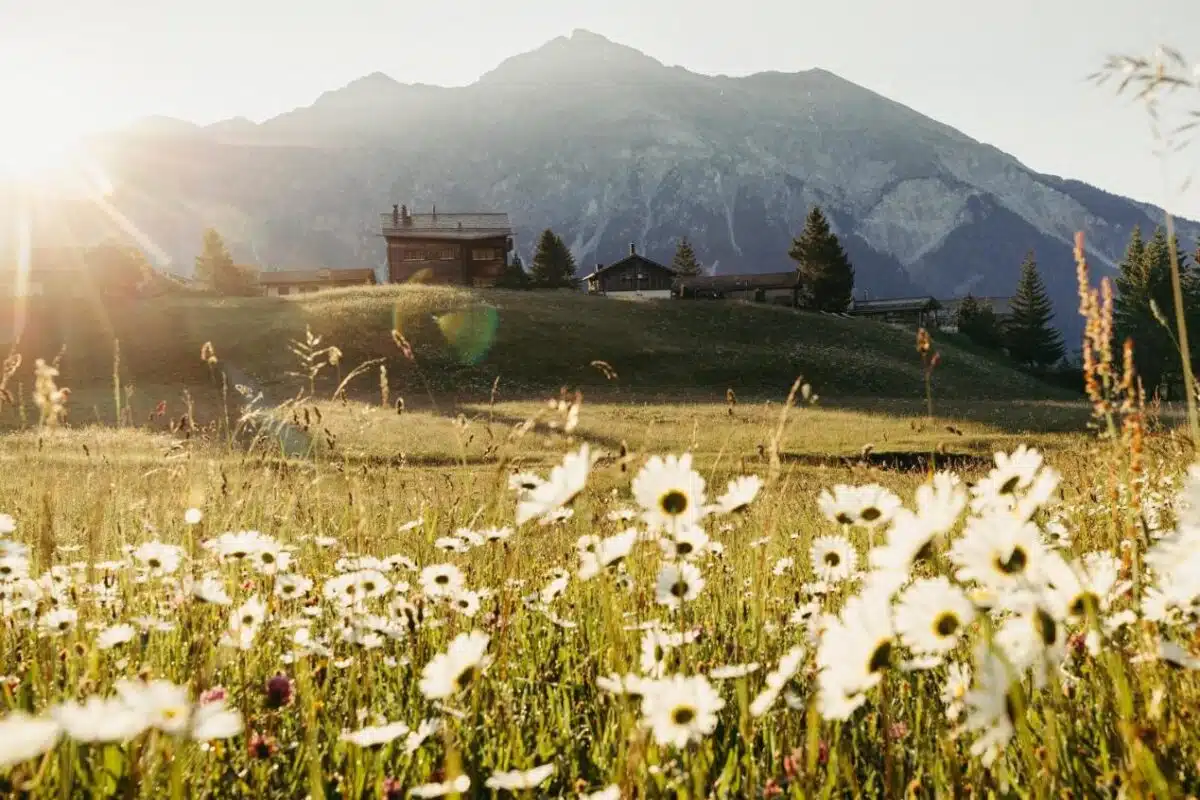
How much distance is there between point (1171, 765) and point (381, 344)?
4466cm

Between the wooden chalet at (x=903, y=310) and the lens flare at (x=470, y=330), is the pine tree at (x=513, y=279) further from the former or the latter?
the wooden chalet at (x=903, y=310)

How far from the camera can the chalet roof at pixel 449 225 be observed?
77.8 metres

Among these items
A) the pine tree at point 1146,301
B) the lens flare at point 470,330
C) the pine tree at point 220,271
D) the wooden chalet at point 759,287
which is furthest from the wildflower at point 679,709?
the wooden chalet at point 759,287

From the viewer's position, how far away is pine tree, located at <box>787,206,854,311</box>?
7288 centimetres

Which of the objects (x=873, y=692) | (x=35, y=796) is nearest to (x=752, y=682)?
(x=873, y=692)

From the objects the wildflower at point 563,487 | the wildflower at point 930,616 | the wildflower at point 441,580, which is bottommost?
the wildflower at point 441,580

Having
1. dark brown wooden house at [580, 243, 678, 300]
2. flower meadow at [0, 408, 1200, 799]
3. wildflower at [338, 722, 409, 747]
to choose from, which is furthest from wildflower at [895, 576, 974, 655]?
dark brown wooden house at [580, 243, 678, 300]

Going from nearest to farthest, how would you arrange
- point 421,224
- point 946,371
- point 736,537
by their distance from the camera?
point 736,537
point 946,371
point 421,224

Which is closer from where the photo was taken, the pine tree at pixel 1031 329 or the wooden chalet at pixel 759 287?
the pine tree at pixel 1031 329

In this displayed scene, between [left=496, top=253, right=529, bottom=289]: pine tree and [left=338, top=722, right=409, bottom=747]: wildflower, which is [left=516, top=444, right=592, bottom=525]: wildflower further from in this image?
[left=496, top=253, right=529, bottom=289]: pine tree

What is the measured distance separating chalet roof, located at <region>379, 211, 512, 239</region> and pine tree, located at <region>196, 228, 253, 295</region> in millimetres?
13056

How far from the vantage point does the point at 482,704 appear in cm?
231

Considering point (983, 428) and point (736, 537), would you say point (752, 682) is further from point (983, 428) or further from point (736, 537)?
point (983, 428)

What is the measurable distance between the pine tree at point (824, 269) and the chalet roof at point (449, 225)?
25.7 meters
